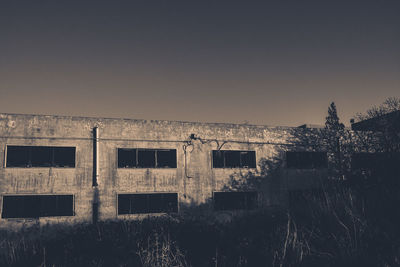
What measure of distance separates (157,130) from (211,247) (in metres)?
9.84

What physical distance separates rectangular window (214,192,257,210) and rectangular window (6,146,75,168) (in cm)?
754

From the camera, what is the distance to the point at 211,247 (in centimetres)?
945

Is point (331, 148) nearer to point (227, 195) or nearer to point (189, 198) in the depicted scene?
point (227, 195)

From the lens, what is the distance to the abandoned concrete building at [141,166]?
52.7 feet

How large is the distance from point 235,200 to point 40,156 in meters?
9.95

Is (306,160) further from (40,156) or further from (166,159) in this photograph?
(40,156)

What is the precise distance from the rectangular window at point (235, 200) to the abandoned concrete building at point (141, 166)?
53mm

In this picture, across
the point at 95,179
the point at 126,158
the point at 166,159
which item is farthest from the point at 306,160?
the point at 95,179

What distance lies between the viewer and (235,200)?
1917 centimetres

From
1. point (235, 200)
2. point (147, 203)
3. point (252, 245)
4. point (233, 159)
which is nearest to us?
point (252, 245)

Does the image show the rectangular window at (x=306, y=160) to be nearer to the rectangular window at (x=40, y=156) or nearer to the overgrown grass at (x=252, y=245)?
the overgrown grass at (x=252, y=245)

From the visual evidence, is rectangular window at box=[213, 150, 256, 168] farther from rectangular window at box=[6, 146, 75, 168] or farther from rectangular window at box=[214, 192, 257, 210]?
rectangular window at box=[6, 146, 75, 168]

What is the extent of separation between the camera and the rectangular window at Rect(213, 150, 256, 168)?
63.3ft

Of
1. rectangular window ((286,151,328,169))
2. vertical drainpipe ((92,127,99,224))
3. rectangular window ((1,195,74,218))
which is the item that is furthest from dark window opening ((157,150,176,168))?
rectangular window ((286,151,328,169))
